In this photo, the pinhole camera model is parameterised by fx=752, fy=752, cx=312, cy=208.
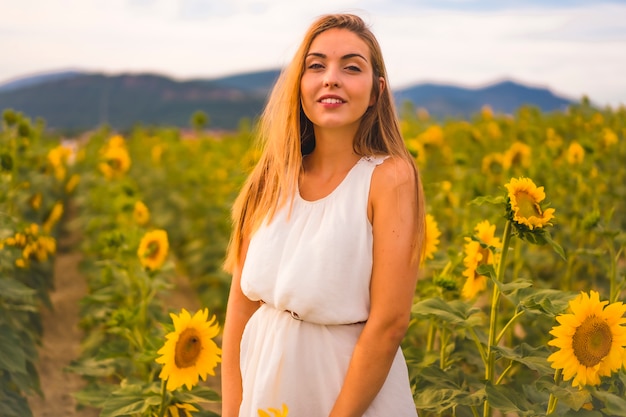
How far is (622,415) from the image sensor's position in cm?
152

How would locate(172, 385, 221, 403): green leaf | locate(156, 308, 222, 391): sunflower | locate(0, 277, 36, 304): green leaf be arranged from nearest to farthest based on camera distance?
locate(156, 308, 222, 391): sunflower → locate(172, 385, 221, 403): green leaf → locate(0, 277, 36, 304): green leaf

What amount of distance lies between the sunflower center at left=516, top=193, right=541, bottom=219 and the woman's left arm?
305 mm

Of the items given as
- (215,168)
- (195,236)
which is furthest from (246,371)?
(215,168)

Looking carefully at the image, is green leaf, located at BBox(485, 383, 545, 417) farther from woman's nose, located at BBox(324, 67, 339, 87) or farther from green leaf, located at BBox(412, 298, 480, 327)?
woman's nose, located at BBox(324, 67, 339, 87)

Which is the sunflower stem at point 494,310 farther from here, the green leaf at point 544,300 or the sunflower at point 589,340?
the sunflower at point 589,340

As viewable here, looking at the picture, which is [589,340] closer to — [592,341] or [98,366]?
[592,341]

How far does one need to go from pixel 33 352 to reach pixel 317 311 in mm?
1639

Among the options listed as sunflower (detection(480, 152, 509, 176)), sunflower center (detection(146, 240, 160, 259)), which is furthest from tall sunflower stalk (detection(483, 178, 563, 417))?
sunflower (detection(480, 152, 509, 176))

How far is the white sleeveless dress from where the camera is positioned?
152 cm

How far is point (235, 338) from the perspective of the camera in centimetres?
179

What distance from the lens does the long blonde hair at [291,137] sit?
1667mm

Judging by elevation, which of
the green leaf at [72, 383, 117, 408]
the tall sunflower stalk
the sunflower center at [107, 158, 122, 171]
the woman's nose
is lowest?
the green leaf at [72, 383, 117, 408]

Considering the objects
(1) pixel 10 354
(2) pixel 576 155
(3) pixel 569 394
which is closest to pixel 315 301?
(3) pixel 569 394

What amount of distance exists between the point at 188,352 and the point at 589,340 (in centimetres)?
98
